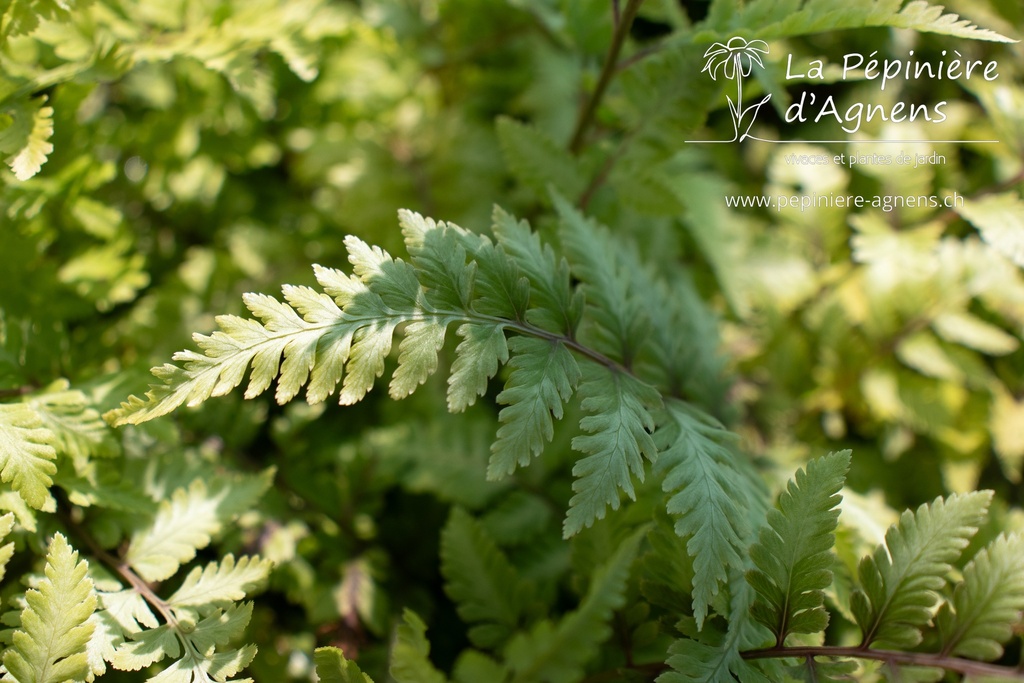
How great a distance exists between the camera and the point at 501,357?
0.98 m

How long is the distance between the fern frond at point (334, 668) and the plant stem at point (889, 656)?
0.54m

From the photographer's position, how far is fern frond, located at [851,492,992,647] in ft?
3.17

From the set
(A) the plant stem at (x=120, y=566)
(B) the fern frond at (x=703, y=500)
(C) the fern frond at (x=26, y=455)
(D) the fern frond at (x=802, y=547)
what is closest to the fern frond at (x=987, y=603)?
(D) the fern frond at (x=802, y=547)

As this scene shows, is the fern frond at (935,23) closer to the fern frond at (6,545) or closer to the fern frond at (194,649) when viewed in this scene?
the fern frond at (194,649)

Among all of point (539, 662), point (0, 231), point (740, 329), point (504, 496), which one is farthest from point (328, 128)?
point (539, 662)

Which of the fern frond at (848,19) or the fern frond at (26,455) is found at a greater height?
the fern frond at (848,19)

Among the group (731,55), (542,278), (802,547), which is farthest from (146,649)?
(731,55)

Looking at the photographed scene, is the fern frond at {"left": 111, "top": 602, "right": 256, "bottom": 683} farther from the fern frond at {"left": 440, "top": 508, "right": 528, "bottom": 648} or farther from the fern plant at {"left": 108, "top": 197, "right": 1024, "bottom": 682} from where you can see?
the fern frond at {"left": 440, "top": 508, "right": 528, "bottom": 648}

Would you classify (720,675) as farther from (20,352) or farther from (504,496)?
(20,352)

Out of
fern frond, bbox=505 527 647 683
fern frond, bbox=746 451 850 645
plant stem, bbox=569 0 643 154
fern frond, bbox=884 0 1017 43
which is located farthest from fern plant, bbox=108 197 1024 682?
fern frond, bbox=884 0 1017 43

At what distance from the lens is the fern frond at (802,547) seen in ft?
3.10

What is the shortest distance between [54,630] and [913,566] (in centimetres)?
115

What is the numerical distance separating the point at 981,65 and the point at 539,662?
1959mm

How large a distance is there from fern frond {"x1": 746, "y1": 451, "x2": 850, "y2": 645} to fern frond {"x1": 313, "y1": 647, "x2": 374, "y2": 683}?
544mm
